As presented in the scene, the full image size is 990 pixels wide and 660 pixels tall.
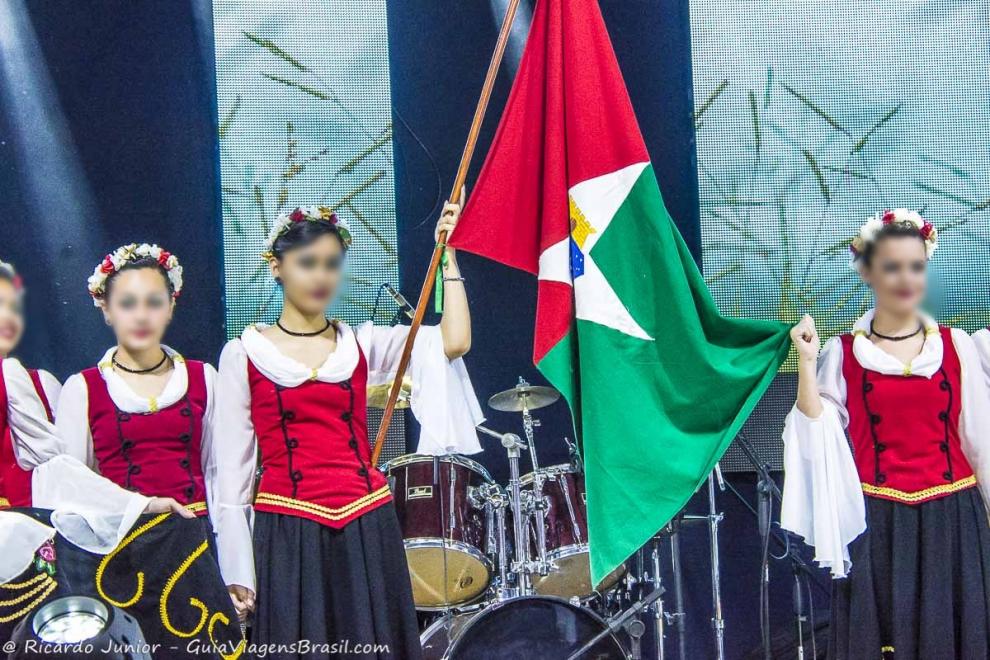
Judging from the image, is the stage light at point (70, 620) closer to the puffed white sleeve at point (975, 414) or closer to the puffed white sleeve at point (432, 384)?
the puffed white sleeve at point (432, 384)

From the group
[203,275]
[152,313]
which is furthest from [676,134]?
[152,313]

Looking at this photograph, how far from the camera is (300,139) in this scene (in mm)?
5094

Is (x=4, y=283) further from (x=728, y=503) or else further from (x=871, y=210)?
(x=871, y=210)

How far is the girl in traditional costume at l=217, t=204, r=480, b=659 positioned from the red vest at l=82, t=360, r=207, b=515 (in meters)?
0.29

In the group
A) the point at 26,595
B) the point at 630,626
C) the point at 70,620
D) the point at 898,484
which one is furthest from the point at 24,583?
the point at 898,484

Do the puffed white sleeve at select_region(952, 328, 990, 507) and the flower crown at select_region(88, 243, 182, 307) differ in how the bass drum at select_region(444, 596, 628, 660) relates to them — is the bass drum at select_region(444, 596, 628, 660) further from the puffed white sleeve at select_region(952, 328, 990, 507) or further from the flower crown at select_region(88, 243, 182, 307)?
the flower crown at select_region(88, 243, 182, 307)

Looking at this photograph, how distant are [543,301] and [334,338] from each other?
0.70 meters

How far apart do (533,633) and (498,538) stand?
1.83 ft

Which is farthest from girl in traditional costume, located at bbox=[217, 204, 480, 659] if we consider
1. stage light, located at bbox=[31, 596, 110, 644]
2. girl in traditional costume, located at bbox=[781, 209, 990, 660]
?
girl in traditional costume, located at bbox=[781, 209, 990, 660]

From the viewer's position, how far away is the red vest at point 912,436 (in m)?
3.81

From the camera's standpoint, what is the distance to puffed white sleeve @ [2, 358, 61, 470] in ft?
12.6

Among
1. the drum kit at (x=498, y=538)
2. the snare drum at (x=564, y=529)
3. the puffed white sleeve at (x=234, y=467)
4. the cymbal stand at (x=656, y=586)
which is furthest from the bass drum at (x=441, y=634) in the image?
the puffed white sleeve at (x=234, y=467)

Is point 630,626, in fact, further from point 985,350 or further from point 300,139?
point 300,139

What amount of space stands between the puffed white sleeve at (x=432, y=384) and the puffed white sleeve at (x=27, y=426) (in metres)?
1.05
